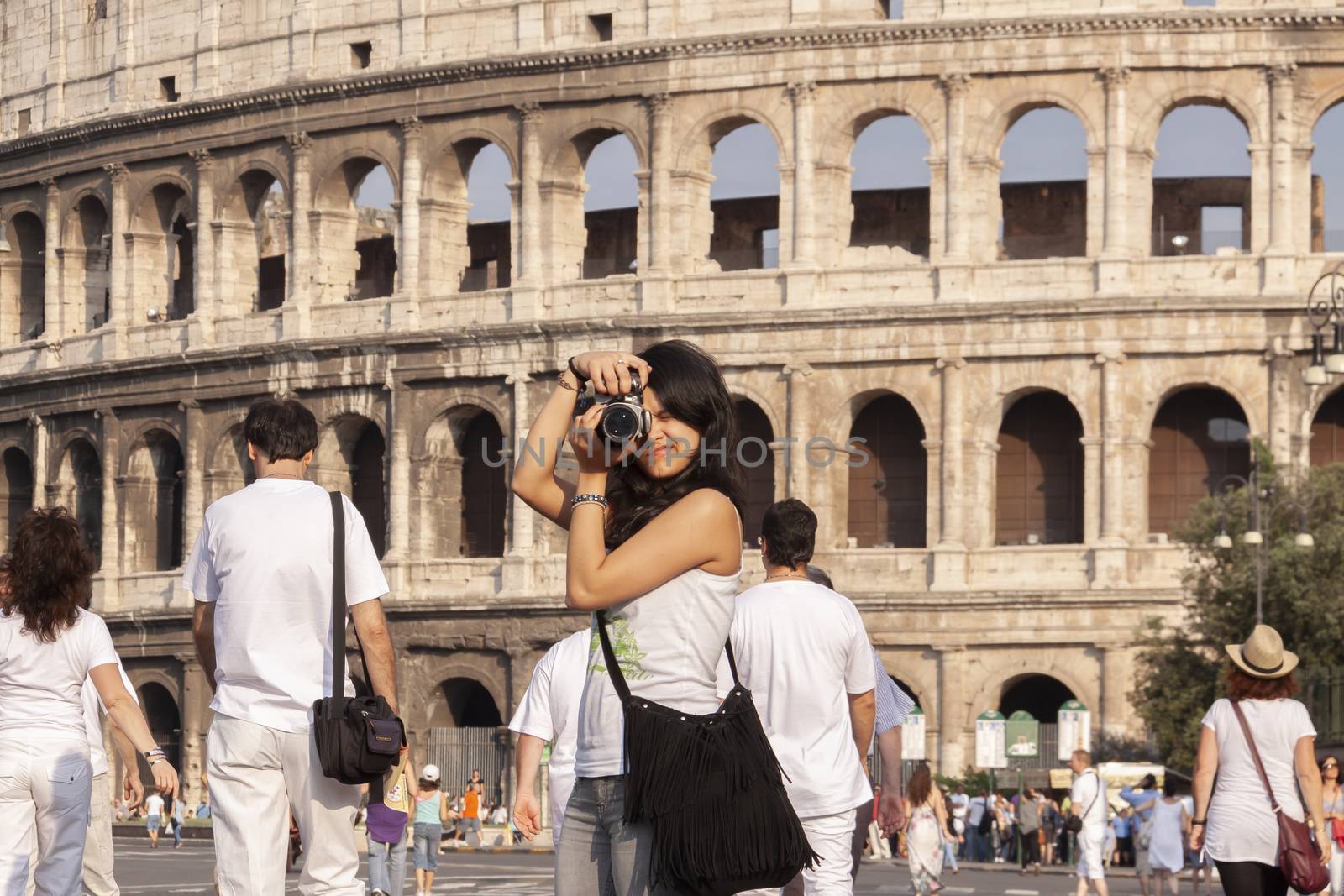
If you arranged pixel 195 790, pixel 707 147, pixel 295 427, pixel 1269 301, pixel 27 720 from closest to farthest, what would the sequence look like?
pixel 295 427
pixel 27 720
pixel 1269 301
pixel 707 147
pixel 195 790

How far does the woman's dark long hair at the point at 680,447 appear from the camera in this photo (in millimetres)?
6168

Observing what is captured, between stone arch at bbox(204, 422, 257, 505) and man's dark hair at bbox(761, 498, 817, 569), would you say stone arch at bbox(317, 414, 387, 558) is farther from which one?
man's dark hair at bbox(761, 498, 817, 569)

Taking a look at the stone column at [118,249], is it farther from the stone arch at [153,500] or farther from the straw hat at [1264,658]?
the straw hat at [1264,658]

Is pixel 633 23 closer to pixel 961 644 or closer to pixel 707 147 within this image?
pixel 707 147

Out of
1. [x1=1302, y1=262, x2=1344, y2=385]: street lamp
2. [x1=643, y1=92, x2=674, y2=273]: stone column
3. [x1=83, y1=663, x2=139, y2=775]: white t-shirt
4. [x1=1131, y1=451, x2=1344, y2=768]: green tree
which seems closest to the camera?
[x1=83, y1=663, x2=139, y2=775]: white t-shirt

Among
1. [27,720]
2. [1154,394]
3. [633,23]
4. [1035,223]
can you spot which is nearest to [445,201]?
[633,23]

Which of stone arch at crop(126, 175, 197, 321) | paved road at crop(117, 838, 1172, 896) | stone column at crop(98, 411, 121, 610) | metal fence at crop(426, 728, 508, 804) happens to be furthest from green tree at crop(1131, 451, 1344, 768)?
stone arch at crop(126, 175, 197, 321)

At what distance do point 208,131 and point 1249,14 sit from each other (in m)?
17.8

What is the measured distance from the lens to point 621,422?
19.5ft

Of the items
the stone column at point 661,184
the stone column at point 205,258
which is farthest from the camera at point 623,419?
the stone column at point 205,258

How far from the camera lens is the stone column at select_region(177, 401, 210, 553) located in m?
43.3

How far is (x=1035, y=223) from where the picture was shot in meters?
40.2

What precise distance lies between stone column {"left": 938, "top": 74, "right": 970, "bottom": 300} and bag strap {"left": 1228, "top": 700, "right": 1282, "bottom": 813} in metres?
28.2

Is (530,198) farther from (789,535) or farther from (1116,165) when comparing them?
(789,535)
